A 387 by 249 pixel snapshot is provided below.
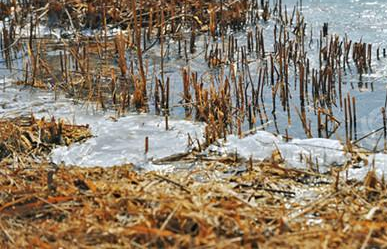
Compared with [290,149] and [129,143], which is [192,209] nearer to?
[290,149]

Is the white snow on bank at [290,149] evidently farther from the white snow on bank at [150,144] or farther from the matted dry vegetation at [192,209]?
the matted dry vegetation at [192,209]

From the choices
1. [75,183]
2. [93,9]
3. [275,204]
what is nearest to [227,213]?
[275,204]

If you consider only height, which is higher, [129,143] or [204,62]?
[204,62]

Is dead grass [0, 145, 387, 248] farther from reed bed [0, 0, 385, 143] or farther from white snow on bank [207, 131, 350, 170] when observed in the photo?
reed bed [0, 0, 385, 143]

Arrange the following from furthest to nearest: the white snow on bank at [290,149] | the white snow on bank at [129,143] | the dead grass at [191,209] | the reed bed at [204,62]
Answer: the reed bed at [204,62], the white snow on bank at [129,143], the white snow on bank at [290,149], the dead grass at [191,209]

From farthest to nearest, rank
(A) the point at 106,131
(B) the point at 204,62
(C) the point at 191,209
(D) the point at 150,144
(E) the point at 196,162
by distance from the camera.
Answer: (B) the point at 204,62 → (A) the point at 106,131 → (D) the point at 150,144 → (E) the point at 196,162 → (C) the point at 191,209

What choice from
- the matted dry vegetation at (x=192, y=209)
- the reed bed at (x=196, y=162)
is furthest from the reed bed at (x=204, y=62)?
the matted dry vegetation at (x=192, y=209)

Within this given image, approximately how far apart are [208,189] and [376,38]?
4987 mm

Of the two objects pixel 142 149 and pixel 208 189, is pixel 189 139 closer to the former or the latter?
pixel 142 149

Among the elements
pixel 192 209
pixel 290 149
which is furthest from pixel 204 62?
pixel 192 209

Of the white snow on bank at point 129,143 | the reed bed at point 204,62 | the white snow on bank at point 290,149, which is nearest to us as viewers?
the white snow on bank at point 290,149

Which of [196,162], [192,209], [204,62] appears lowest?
[196,162]

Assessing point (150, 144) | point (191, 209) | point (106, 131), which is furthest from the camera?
point (106, 131)

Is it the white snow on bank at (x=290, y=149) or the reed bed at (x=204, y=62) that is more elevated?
the reed bed at (x=204, y=62)
